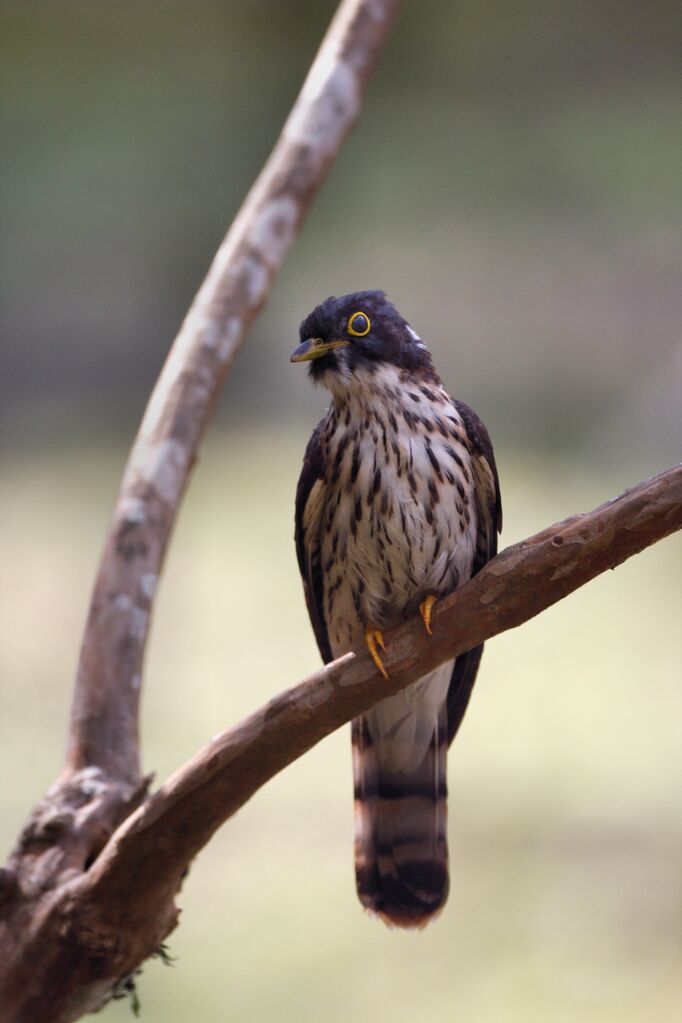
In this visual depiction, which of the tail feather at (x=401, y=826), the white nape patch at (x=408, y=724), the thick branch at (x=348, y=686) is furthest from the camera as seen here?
the white nape patch at (x=408, y=724)

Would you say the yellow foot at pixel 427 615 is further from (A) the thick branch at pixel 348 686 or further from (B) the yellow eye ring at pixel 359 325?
(B) the yellow eye ring at pixel 359 325

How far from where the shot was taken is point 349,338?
2.46 meters

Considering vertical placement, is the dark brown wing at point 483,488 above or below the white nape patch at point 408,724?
above

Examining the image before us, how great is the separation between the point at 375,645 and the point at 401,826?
65 centimetres

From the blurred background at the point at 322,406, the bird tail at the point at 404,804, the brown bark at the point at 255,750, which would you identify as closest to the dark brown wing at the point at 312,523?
the bird tail at the point at 404,804

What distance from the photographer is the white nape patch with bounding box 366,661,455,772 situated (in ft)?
9.09

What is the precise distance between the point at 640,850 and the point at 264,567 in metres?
2.13

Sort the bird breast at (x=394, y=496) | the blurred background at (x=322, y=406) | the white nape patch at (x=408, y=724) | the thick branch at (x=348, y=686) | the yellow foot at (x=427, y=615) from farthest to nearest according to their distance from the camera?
the blurred background at (x=322, y=406) → the white nape patch at (x=408, y=724) → the bird breast at (x=394, y=496) → the yellow foot at (x=427, y=615) → the thick branch at (x=348, y=686)

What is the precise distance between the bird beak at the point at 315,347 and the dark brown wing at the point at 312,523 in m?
0.20

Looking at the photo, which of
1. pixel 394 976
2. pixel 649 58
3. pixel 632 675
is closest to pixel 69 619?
pixel 394 976

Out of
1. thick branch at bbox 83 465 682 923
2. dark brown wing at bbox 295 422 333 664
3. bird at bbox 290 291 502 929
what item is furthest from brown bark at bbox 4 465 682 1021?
dark brown wing at bbox 295 422 333 664

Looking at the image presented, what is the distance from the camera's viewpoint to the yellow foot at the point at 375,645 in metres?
2.16

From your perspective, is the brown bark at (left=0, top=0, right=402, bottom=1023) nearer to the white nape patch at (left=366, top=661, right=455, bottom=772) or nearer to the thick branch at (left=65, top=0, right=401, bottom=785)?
the thick branch at (left=65, top=0, right=401, bottom=785)

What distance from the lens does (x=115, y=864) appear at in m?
2.26
